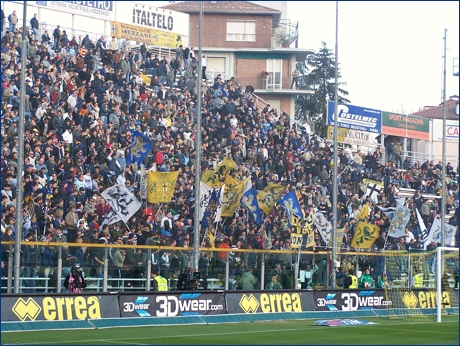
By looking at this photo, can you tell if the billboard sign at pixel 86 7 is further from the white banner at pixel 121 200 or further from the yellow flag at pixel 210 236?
the white banner at pixel 121 200

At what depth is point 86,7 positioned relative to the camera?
5381cm

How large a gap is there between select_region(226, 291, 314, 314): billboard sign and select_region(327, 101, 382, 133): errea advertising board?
71.0 ft

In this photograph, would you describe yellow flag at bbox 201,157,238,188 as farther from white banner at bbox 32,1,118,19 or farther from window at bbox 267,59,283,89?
window at bbox 267,59,283,89

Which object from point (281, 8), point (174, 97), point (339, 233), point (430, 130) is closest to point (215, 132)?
point (174, 97)

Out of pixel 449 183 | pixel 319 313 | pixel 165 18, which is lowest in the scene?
pixel 319 313

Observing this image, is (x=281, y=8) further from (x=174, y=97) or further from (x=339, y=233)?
(x=339, y=233)

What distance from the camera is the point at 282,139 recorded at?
44.7 meters

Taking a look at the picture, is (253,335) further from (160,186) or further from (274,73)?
(274,73)

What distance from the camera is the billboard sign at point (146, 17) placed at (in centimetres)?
5606

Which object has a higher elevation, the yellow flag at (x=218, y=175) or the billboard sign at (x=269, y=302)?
the yellow flag at (x=218, y=175)

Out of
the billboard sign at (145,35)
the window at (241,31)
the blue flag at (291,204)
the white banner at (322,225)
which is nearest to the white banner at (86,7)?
the billboard sign at (145,35)

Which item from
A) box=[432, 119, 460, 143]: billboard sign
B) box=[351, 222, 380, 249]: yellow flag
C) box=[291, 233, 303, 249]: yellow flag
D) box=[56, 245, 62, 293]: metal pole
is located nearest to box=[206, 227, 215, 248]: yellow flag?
box=[291, 233, 303, 249]: yellow flag

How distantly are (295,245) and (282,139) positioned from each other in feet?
36.8

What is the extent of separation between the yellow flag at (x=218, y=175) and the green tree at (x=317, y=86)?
37818 millimetres
